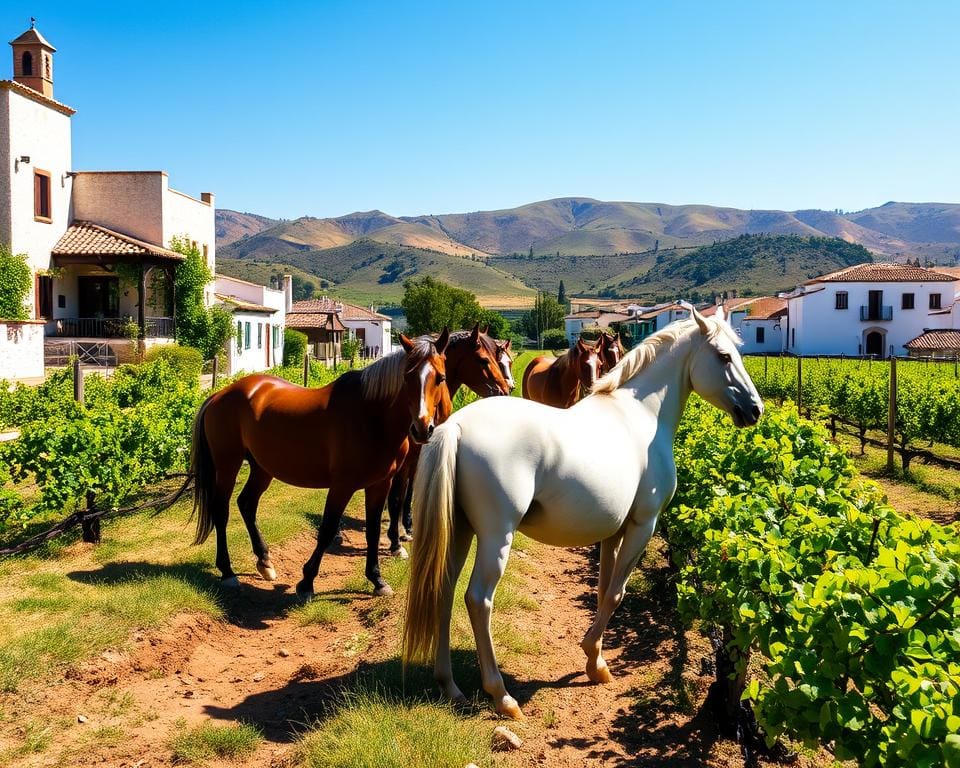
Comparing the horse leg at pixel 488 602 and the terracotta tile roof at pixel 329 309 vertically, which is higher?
the terracotta tile roof at pixel 329 309

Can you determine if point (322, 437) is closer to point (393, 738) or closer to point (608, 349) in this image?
point (393, 738)

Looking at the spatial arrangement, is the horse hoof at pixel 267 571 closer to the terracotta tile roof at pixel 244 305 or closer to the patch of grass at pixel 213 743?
the patch of grass at pixel 213 743

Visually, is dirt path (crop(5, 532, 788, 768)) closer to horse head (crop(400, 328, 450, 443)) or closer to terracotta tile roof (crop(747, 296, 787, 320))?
horse head (crop(400, 328, 450, 443))

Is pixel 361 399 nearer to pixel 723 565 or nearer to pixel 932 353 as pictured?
pixel 723 565

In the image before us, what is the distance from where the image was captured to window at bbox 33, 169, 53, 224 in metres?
28.5

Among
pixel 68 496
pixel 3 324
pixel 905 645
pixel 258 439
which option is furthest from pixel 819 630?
pixel 3 324

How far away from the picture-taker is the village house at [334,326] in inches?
2042

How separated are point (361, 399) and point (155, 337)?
89.9ft

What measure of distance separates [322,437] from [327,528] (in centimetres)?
78

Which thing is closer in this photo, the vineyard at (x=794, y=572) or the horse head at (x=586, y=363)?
the vineyard at (x=794, y=572)

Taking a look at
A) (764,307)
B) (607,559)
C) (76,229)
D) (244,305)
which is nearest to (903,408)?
(607,559)

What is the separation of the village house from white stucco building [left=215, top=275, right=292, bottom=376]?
3873 mm

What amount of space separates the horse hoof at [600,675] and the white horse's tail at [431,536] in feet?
4.24

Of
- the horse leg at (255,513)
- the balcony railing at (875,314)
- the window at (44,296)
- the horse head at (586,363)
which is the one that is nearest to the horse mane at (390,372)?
the horse leg at (255,513)
